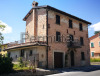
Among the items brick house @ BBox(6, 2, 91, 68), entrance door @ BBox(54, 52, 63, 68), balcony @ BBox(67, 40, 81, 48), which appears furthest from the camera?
balcony @ BBox(67, 40, 81, 48)

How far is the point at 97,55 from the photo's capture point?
122ft

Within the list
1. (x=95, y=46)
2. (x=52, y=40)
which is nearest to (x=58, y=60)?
(x=52, y=40)

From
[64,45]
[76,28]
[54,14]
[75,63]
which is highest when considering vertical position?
[54,14]

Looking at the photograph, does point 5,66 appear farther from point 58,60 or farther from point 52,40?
point 58,60

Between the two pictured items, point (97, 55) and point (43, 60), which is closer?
point (43, 60)

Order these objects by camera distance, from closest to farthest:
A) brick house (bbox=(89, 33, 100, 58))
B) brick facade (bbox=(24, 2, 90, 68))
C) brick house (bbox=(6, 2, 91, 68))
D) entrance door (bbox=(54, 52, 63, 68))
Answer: brick house (bbox=(6, 2, 91, 68)) < brick facade (bbox=(24, 2, 90, 68)) < entrance door (bbox=(54, 52, 63, 68)) < brick house (bbox=(89, 33, 100, 58))

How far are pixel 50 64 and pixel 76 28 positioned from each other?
9.56 m

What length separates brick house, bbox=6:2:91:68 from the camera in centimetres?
1703

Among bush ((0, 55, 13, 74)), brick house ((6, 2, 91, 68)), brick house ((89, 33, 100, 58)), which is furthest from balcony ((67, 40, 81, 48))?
brick house ((89, 33, 100, 58))

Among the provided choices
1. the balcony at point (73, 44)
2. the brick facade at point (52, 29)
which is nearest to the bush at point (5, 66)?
the brick facade at point (52, 29)

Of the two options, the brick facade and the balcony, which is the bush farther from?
the balcony

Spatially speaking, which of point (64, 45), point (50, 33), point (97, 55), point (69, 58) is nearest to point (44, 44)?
point (50, 33)

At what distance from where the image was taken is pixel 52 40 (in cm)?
1811

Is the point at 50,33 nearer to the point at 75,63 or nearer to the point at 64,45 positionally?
the point at 64,45
